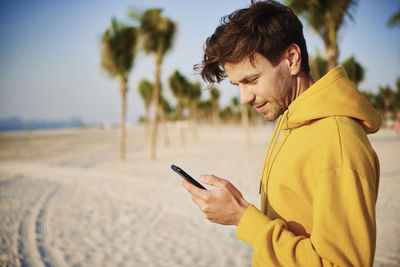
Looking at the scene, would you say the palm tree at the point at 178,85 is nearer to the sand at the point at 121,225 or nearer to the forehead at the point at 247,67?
the sand at the point at 121,225

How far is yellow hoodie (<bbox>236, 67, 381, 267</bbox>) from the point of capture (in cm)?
83

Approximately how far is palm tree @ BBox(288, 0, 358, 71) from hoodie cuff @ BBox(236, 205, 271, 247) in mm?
8170

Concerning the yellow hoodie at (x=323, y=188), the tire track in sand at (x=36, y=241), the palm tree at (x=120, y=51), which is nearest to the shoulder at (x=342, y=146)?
the yellow hoodie at (x=323, y=188)

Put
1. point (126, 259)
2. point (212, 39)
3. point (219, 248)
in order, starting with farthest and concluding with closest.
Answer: point (219, 248), point (126, 259), point (212, 39)

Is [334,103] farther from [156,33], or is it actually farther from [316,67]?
[156,33]

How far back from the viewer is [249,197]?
648 cm

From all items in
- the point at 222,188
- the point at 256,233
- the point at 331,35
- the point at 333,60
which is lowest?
the point at 256,233

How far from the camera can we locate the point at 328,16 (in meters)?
7.48

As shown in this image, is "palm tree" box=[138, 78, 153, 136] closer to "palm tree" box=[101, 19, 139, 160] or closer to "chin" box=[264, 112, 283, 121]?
"palm tree" box=[101, 19, 139, 160]

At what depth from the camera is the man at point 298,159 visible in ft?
2.74

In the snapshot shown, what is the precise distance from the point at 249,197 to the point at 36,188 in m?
7.63

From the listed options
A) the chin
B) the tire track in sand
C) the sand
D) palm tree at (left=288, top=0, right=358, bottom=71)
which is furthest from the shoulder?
palm tree at (left=288, top=0, right=358, bottom=71)

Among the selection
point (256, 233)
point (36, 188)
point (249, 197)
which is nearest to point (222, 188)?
point (256, 233)

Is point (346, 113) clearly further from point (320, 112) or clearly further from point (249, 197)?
point (249, 197)
